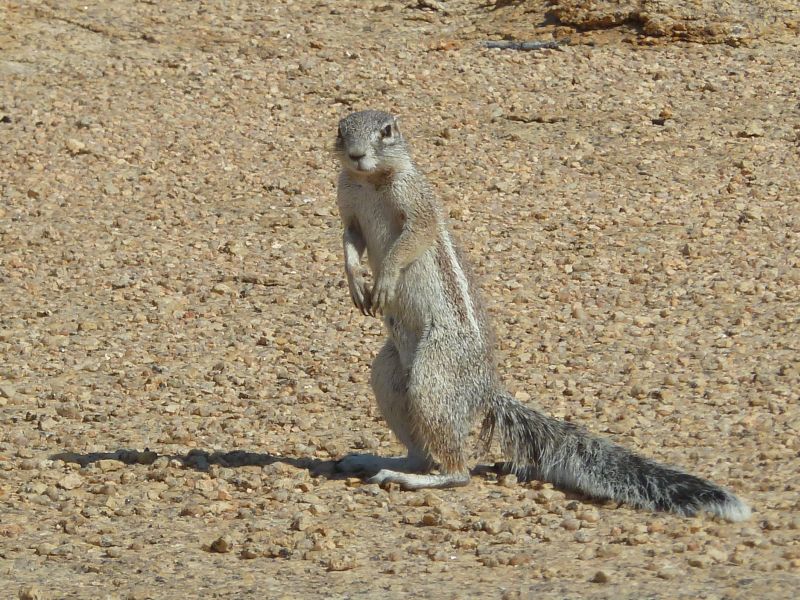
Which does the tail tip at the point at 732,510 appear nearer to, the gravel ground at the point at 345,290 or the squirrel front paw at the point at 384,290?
the gravel ground at the point at 345,290

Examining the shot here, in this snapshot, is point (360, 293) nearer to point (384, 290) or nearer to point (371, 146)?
point (384, 290)

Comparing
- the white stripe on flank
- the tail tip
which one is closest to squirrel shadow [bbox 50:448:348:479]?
the white stripe on flank

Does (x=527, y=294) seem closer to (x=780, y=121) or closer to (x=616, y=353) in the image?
(x=616, y=353)

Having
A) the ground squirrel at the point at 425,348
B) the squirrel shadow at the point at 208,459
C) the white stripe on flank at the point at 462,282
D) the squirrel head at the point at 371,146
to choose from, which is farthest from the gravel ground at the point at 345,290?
the squirrel head at the point at 371,146

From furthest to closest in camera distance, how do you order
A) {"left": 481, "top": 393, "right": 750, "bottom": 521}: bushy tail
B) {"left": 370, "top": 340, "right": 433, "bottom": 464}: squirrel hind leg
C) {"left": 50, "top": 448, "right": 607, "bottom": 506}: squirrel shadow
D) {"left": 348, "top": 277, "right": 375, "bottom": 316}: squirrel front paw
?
{"left": 348, "top": 277, "right": 375, "bottom": 316}: squirrel front paw
{"left": 50, "top": 448, "right": 607, "bottom": 506}: squirrel shadow
{"left": 370, "top": 340, "right": 433, "bottom": 464}: squirrel hind leg
{"left": 481, "top": 393, "right": 750, "bottom": 521}: bushy tail

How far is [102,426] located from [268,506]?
1713 millimetres

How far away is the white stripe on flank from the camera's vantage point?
673 centimetres

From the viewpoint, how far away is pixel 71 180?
38.0 ft

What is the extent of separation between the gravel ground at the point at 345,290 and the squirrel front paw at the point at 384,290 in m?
0.89

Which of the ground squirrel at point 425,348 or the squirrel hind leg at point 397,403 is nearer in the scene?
the ground squirrel at point 425,348

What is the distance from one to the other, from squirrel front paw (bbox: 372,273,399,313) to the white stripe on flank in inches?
12.4

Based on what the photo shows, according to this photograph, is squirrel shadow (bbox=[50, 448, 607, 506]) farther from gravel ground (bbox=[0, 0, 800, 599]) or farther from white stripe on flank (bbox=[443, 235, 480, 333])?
white stripe on flank (bbox=[443, 235, 480, 333])

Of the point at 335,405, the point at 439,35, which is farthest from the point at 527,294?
the point at 439,35

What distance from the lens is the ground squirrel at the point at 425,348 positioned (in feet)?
21.3
